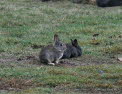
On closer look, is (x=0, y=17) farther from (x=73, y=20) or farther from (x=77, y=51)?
(x=77, y=51)

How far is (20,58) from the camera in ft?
54.7

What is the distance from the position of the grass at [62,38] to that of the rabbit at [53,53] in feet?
1.22

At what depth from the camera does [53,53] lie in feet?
52.2

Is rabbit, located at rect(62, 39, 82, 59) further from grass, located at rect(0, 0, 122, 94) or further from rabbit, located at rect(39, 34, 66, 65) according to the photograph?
rabbit, located at rect(39, 34, 66, 65)

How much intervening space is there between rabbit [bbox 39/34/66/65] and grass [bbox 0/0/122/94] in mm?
371

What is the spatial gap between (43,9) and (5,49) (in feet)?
36.9

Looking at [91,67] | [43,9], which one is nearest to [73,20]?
[43,9]

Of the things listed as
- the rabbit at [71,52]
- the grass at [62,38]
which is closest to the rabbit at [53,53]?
the grass at [62,38]

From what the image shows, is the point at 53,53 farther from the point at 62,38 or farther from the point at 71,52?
the point at 62,38

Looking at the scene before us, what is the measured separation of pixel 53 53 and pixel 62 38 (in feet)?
18.0

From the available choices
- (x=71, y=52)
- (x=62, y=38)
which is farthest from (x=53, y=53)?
(x=62, y=38)

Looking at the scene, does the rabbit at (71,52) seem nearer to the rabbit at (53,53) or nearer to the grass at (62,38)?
the grass at (62,38)

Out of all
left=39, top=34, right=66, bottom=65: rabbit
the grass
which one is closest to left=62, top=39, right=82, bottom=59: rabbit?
the grass

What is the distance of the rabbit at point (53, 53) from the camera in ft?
51.3
